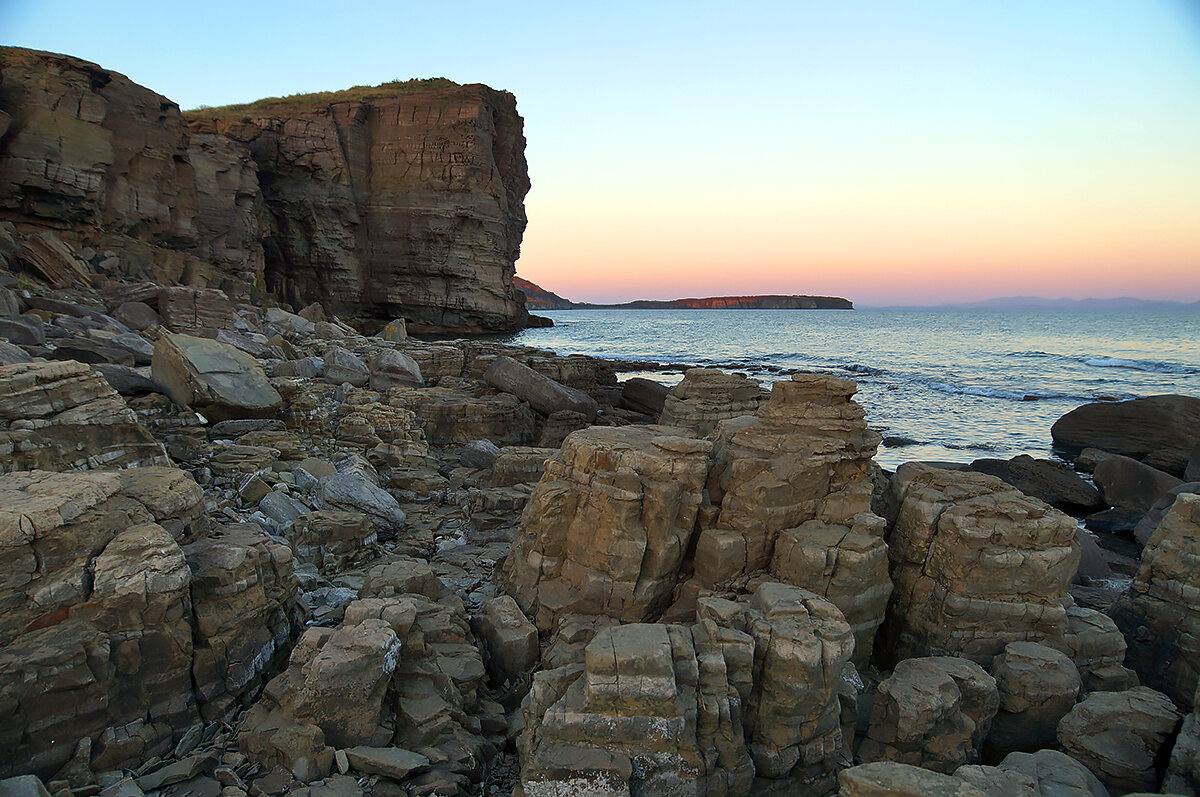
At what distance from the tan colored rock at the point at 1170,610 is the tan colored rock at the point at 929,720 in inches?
117

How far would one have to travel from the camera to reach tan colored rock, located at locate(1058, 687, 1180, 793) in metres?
5.22

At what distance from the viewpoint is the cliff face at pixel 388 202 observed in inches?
1724

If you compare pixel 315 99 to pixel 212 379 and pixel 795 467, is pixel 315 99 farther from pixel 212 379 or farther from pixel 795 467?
pixel 795 467

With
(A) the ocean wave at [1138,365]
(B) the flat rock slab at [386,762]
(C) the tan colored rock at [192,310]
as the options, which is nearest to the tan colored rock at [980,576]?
(B) the flat rock slab at [386,762]

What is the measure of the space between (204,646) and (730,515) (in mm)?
5271

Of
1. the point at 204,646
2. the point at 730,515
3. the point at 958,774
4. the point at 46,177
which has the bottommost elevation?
the point at 958,774

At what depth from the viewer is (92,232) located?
82.2ft

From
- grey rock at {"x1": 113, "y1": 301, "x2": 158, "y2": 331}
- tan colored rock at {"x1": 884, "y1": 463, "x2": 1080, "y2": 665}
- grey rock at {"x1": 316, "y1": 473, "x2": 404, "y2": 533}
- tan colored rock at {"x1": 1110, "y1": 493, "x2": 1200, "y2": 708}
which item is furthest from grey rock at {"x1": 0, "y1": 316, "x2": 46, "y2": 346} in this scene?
tan colored rock at {"x1": 1110, "y1": 493, "x2": 1200, "y2": 708}

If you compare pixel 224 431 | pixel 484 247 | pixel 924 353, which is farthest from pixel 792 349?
pixel 224 431

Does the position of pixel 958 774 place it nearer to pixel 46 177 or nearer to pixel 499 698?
pixel 499 698

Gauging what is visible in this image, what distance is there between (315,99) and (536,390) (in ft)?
A: 143

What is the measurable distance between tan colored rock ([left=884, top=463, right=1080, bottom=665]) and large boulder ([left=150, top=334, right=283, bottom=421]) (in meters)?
11.0

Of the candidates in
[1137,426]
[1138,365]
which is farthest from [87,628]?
[1138,365]

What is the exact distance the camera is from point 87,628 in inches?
189
